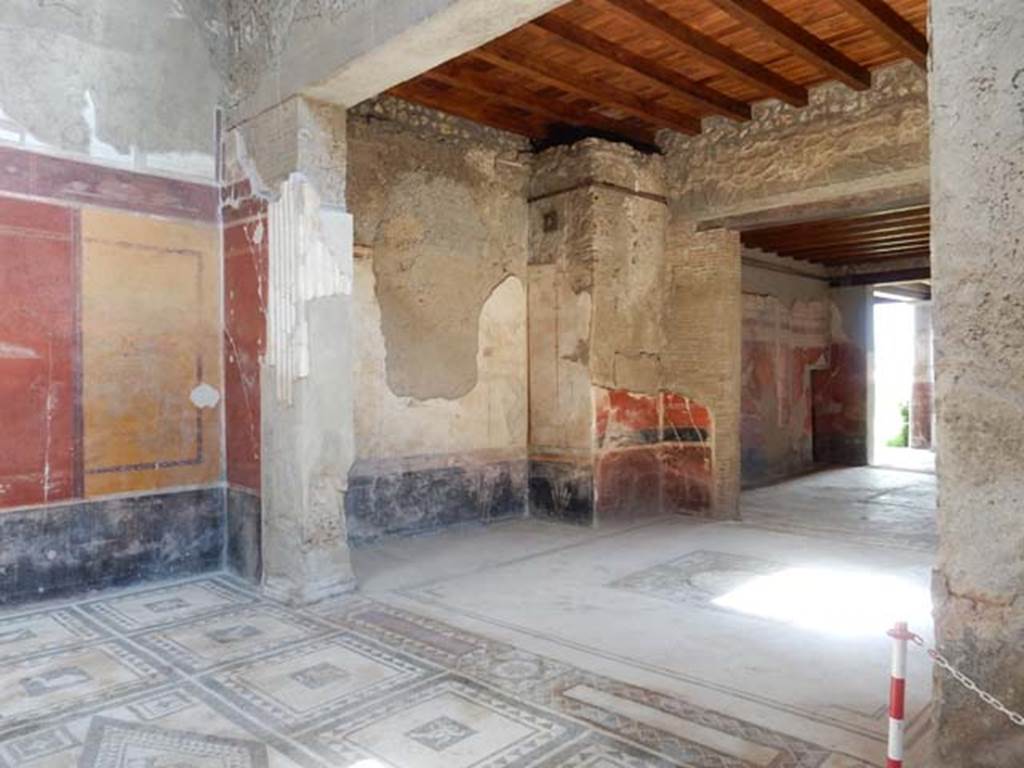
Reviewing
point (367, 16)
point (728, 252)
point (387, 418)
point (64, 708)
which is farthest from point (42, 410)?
point (728, 252)

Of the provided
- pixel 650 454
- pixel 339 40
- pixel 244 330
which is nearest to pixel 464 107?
pixel 339 40

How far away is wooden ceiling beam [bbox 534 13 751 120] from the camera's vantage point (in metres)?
4.33

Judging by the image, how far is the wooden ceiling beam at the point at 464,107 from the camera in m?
5.28

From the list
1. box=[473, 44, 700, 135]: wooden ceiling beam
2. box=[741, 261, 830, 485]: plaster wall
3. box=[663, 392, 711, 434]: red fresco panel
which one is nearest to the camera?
box=[473, 44, 700, 135]: wooden ceiling beam

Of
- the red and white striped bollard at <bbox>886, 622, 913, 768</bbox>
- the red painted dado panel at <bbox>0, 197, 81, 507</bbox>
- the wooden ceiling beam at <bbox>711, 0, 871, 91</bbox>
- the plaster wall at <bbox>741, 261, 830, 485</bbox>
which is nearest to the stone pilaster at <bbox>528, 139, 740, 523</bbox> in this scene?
the wooden ceiling beam at <bbox>711, 0, 871, 91</bbox>

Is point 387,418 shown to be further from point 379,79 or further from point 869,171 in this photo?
point 869,171

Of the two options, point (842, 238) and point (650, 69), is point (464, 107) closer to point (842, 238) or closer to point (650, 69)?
point (650, 69)

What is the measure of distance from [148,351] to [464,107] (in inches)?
114

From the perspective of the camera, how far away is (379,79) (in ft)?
12.7

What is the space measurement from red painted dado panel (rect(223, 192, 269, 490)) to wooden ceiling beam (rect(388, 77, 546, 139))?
1540 millimetres

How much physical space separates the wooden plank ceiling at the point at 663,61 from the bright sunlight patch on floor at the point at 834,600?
315 centimetres

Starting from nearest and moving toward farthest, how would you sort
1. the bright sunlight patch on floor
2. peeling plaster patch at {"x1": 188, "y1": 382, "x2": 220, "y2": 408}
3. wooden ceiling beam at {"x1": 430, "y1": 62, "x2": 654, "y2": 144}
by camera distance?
the bright sunlight patch on floor → peeling plaster patch at {"x1": 188, "y1": 382, "x2": 220, "y2": 408} → wooden ceiling beam at {"x1": 430, "y1": 62, "x2": 654, "y2": 144}

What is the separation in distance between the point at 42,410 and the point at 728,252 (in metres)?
5.02

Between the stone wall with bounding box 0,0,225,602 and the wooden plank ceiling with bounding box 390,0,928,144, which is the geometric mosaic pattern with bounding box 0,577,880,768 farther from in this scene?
the wooden plank ceiling with bounding box 390,0,928,144
